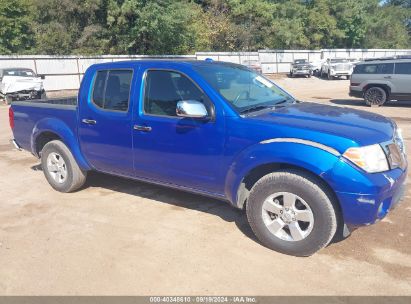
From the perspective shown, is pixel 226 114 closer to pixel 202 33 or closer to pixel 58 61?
pixel 58 61

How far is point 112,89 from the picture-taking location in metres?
5.09

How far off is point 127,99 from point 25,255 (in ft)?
6.49

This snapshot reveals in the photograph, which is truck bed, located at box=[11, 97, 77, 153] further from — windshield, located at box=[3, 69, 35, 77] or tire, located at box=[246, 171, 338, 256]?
windshield, located at box=[3, 69, 35, 77]

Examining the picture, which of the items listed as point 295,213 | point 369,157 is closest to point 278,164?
point 295,213

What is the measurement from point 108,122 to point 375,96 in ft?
43.7

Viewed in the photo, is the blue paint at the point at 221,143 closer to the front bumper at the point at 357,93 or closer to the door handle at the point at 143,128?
the door handle at the point at 143,128

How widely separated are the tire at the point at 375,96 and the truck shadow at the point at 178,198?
12.3m

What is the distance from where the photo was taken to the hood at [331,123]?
364 cm

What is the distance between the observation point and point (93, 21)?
31.5 m

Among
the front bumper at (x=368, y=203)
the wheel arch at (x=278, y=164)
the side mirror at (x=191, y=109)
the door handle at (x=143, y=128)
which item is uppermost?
the side mirror at (x=191, y=109)

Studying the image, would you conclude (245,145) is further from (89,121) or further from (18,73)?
(18,73)

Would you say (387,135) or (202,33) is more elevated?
(202,33)

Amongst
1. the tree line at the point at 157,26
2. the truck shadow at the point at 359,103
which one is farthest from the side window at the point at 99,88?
the tree line at the point at 157,26

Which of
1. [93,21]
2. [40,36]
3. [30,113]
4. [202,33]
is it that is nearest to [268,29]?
[202,33]
